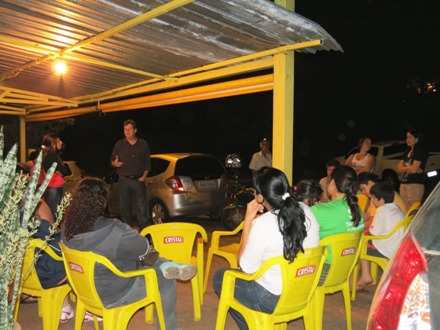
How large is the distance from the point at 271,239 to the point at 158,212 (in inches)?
243

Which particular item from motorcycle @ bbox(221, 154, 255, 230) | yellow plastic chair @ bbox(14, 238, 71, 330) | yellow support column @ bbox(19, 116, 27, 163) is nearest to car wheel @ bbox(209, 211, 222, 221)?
motorcycle @ bbox(221, 154, 255, 230)

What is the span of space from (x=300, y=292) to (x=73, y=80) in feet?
17.9

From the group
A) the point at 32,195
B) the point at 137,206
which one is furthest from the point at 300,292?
the point at 137,206

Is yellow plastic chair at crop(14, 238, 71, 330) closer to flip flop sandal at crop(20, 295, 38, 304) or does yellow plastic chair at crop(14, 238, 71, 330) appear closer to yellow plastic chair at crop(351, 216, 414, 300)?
flip flop sandal at crop(20, 295, 38, 304)

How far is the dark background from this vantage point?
816 inches

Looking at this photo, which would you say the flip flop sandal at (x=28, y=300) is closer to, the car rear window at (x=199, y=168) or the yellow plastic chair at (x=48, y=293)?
the yellow plastic chair at (x=48, y=293)

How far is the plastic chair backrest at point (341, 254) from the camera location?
11.9 feet

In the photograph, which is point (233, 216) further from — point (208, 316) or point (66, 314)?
point (66, 314)

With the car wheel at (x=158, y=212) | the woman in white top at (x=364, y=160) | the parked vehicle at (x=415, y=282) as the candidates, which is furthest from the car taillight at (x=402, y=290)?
the car wheel at (x=158, y=212)

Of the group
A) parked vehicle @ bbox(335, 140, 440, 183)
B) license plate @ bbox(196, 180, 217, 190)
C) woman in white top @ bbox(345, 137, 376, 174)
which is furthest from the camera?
parked vehicle @ bbox(335, 140, 440, 183)

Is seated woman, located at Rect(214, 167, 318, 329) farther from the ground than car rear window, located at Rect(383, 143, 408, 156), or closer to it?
closer to it

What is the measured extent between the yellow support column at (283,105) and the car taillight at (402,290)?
2862 millimetres

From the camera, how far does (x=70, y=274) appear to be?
10.8 feet

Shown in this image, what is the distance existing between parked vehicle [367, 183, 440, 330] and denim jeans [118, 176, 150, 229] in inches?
220
